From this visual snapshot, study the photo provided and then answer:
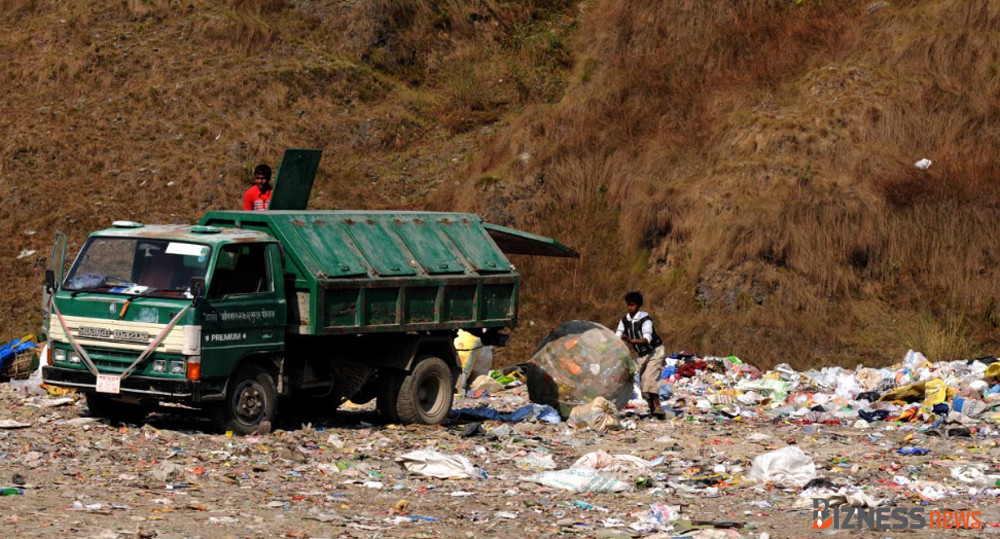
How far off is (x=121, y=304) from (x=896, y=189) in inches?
602

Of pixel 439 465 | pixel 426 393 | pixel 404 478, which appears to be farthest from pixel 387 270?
pixel 404 478

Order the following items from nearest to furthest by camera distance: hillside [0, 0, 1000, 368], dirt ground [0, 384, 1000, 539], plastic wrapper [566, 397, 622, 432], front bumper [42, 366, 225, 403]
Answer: dirt ground [0, 384, 1000, 539], front bumper [42, 366, 225, 403], plastic wrapper [566, 397, 622, 432], hillside [0, 0, 1000, 368]

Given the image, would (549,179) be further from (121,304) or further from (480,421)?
(121,304)

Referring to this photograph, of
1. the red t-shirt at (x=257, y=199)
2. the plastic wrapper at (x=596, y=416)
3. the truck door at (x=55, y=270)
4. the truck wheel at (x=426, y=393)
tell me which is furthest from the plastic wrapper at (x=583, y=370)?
the truck door at (x=55, y=270)

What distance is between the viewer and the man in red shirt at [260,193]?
559 inches

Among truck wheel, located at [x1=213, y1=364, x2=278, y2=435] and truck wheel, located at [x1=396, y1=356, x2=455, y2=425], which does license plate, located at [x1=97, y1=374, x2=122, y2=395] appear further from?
truck wheel, located at [x1=396, y1=356, x2=455, y2=425]

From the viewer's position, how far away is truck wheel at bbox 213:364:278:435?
12258 millimetres

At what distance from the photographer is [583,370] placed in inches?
577

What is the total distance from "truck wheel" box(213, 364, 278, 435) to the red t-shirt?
223 cm

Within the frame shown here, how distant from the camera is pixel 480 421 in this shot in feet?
49.0

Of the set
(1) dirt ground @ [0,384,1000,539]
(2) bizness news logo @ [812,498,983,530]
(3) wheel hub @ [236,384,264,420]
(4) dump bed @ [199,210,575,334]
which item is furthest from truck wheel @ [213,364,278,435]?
(2) bizness news logo @ [812,498,983,530]

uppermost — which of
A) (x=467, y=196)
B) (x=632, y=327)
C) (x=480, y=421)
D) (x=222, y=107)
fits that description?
(x=222, y=107)

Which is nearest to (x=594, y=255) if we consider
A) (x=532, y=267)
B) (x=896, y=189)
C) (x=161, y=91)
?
(x=532, y=267)

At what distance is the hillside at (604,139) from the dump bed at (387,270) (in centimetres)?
682
